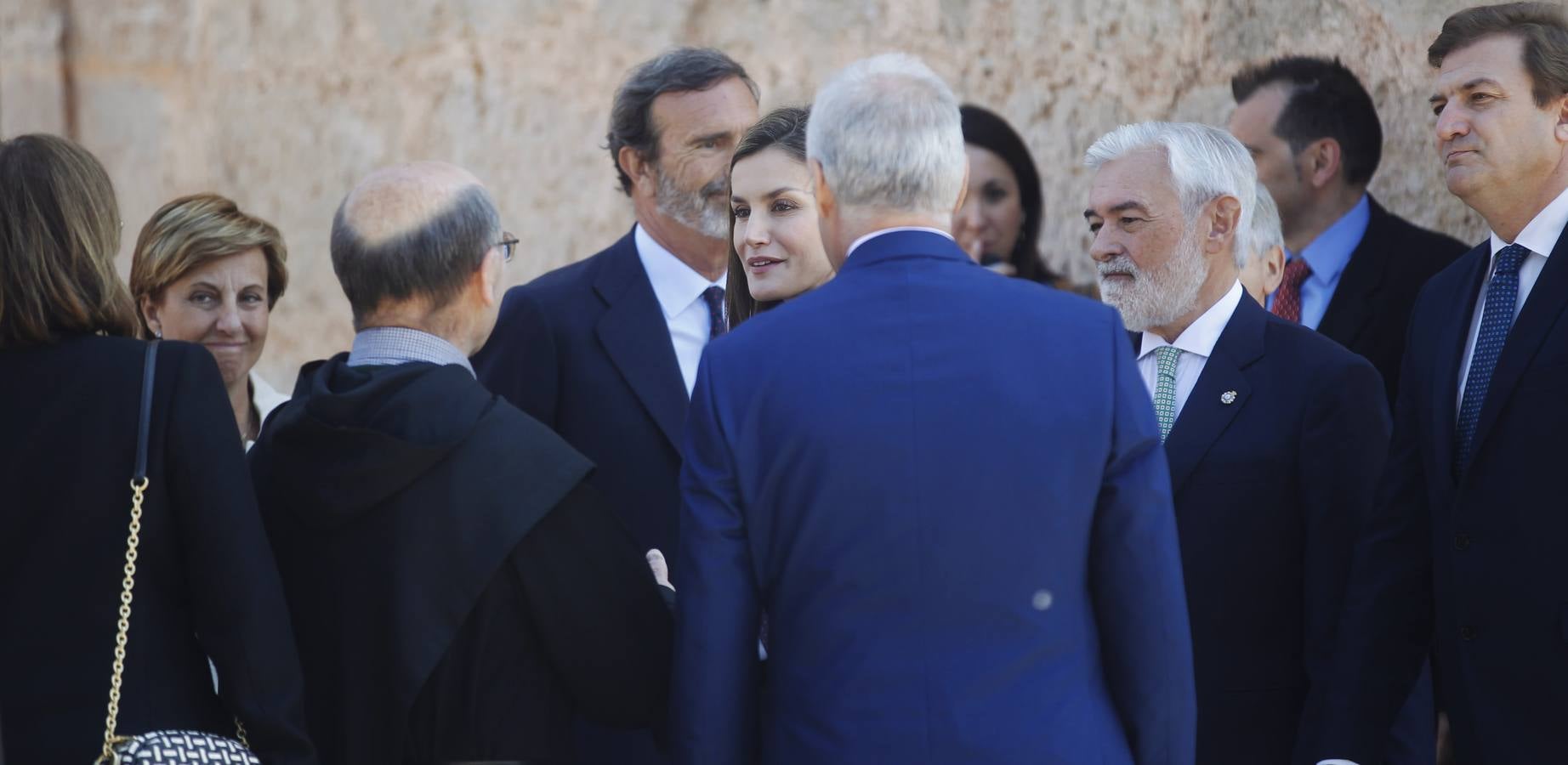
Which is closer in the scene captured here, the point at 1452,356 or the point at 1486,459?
the point at 1486,459

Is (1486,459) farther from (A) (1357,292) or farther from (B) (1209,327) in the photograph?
(A) (1357,292)

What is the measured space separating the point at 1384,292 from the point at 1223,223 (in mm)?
1113

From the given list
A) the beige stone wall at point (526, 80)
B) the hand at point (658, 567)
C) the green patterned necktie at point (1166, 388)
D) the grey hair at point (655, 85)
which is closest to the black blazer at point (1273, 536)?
the green patterned necktie at point (1166, 388)

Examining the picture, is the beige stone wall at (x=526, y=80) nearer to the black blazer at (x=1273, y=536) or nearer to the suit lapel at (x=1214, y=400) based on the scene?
the suit lapel at (x=1214, y=400)

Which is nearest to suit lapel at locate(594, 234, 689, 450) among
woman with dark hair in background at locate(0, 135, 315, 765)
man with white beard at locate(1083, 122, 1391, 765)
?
man with white beard at locate(1083, 122, 1391, 765)

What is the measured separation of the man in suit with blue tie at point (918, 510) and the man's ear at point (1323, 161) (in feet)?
8.28

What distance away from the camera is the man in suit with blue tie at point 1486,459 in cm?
274

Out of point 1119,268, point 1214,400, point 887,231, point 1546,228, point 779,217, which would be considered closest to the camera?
point 887,231

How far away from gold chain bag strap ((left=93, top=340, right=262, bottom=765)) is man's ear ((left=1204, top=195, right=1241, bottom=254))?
2077mm

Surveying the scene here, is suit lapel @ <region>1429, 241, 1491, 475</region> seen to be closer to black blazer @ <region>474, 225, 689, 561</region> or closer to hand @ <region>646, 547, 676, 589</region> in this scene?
hand @ <region>646, 547, 676, 589</region>

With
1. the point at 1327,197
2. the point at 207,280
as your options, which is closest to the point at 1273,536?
the point at 1327,197

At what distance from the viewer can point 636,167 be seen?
13.2 ft

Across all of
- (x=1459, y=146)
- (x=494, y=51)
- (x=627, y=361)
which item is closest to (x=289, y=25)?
(x=494, y=51)

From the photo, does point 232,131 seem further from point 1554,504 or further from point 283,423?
point 1554,504
